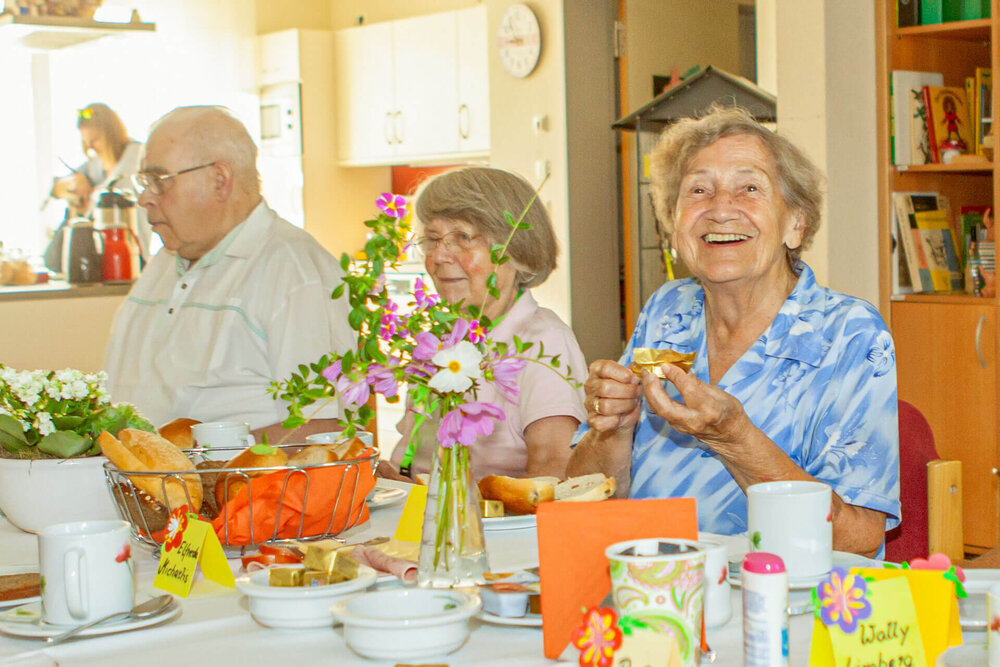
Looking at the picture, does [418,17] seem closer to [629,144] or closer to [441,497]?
[629,144]

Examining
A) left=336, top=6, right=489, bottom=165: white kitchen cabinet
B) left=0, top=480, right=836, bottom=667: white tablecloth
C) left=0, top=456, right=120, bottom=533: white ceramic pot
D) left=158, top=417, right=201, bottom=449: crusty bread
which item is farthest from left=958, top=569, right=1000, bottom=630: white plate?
left=336, top=6, right=489, bottom=165: white kitchen cabinet

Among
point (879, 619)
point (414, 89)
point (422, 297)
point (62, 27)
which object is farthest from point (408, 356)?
point (414, 89)

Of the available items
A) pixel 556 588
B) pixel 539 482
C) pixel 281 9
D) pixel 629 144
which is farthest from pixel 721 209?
pixel 281 9

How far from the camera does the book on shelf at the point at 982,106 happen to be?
3643 mm

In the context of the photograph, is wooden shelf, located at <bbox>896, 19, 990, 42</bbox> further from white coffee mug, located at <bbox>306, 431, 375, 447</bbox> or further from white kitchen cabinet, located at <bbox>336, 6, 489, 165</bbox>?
white coffee mug, located at <bbox>306, 431, 375, 447</bbox>

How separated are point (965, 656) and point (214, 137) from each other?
220cm

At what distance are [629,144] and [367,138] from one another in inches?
76.0

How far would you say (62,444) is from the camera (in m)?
1.58

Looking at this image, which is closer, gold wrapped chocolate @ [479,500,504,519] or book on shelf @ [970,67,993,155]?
gold wrapped chocolate @ [479,500,504,519]

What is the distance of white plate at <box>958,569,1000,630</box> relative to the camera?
104 cm

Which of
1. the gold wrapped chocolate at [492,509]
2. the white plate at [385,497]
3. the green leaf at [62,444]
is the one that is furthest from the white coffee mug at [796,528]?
the green leaf at [62,444]

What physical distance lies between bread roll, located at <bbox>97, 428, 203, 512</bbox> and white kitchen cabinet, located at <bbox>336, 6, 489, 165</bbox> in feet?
15.0

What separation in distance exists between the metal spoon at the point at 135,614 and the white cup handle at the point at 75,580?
2cm

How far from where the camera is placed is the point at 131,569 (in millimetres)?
1151
